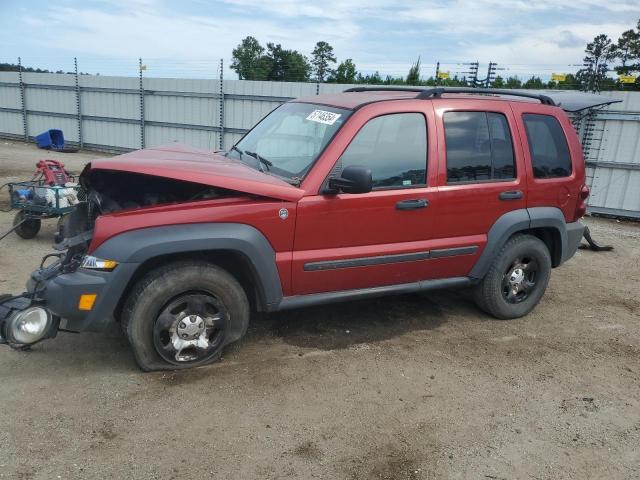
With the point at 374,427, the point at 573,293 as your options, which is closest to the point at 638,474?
the point at 374,427

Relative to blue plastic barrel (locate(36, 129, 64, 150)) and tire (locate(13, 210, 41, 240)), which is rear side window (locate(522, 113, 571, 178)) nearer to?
tire (locate(13, 210, 41, 240))

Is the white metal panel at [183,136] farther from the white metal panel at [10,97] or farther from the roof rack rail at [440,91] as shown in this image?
the roof rack rail at [440,91]

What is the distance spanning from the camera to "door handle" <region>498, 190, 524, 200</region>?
4.48 metres

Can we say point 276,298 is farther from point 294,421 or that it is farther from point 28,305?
point 28,305

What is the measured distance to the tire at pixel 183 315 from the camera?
137 inches

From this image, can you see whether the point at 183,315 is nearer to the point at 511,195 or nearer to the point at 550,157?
the point at 511,195

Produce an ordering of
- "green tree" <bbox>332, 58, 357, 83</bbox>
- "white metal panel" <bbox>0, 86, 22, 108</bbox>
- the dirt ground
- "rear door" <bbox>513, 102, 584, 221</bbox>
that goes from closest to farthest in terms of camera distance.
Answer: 1. the dirt ground
2. "rear door" <bbox>513, 102, 584, 221</bbox>
3. "white metal panel" <bbox>0, 86, 22, 108</bbox>
4. "green tree" <bbox>332, 58, 357, 83</bbox>

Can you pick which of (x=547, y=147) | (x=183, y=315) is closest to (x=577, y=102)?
(x=547, y=147)

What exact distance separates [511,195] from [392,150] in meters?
1.24

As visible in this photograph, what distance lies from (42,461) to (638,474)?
3261mm

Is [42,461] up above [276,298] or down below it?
below

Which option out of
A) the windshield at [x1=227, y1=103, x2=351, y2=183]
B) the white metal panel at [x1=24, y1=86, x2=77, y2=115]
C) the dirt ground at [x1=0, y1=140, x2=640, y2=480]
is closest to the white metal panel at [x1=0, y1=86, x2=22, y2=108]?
the white metal panel at [x1=24, y1=86, x2=77, y2=115]

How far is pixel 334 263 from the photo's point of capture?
3.89 meters

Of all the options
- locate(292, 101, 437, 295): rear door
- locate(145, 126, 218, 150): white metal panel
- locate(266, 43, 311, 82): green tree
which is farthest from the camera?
locate(266, 43, 311, 82): green tree
